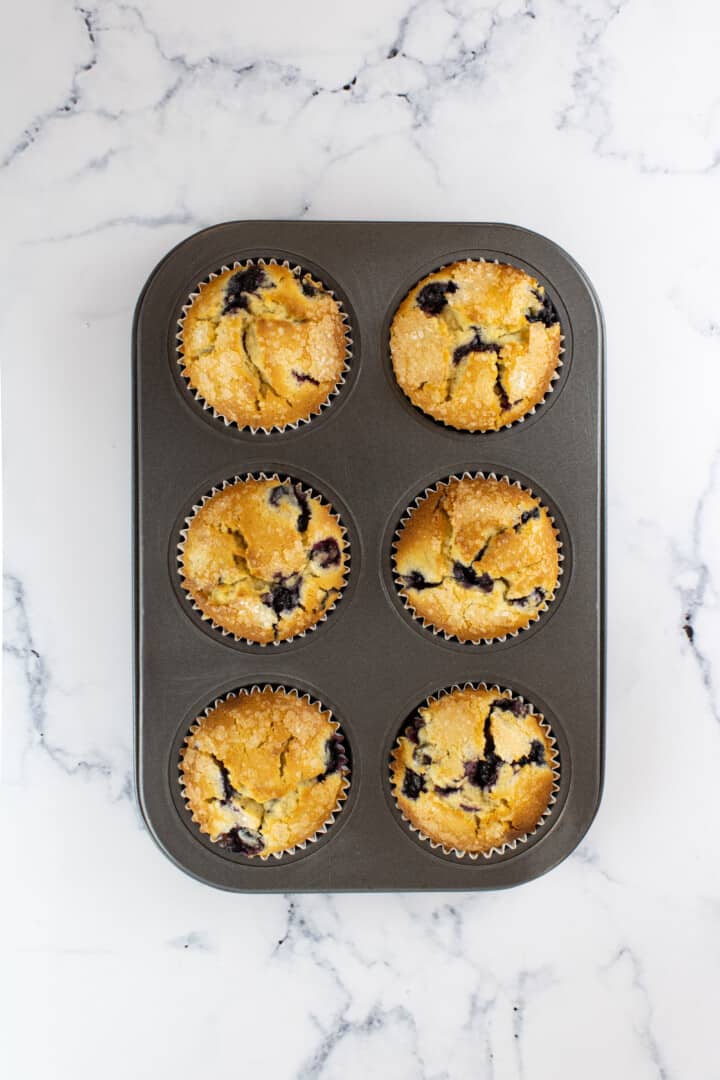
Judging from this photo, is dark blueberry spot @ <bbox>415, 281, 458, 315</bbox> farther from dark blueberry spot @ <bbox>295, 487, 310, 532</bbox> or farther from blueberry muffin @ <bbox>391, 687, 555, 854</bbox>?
blueberry muffin @ <bbox>391, 687, 555, 854</bbox>

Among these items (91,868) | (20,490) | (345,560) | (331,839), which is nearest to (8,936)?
(91,868)

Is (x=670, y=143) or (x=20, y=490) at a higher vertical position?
(x=670, y=143)

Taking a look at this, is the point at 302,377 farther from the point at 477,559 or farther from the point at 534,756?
the point at 534,756

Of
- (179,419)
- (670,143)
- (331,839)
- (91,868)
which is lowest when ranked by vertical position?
(91,868)

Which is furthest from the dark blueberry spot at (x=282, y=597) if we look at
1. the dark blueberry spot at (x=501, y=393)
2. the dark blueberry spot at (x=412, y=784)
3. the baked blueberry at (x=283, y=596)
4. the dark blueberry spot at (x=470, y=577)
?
the dark blueberry spot at (x=501, y=393)

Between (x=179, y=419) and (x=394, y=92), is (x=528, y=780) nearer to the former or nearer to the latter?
(x=179, y=419)

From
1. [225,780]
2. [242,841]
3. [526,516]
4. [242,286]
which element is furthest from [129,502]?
[526,516]
